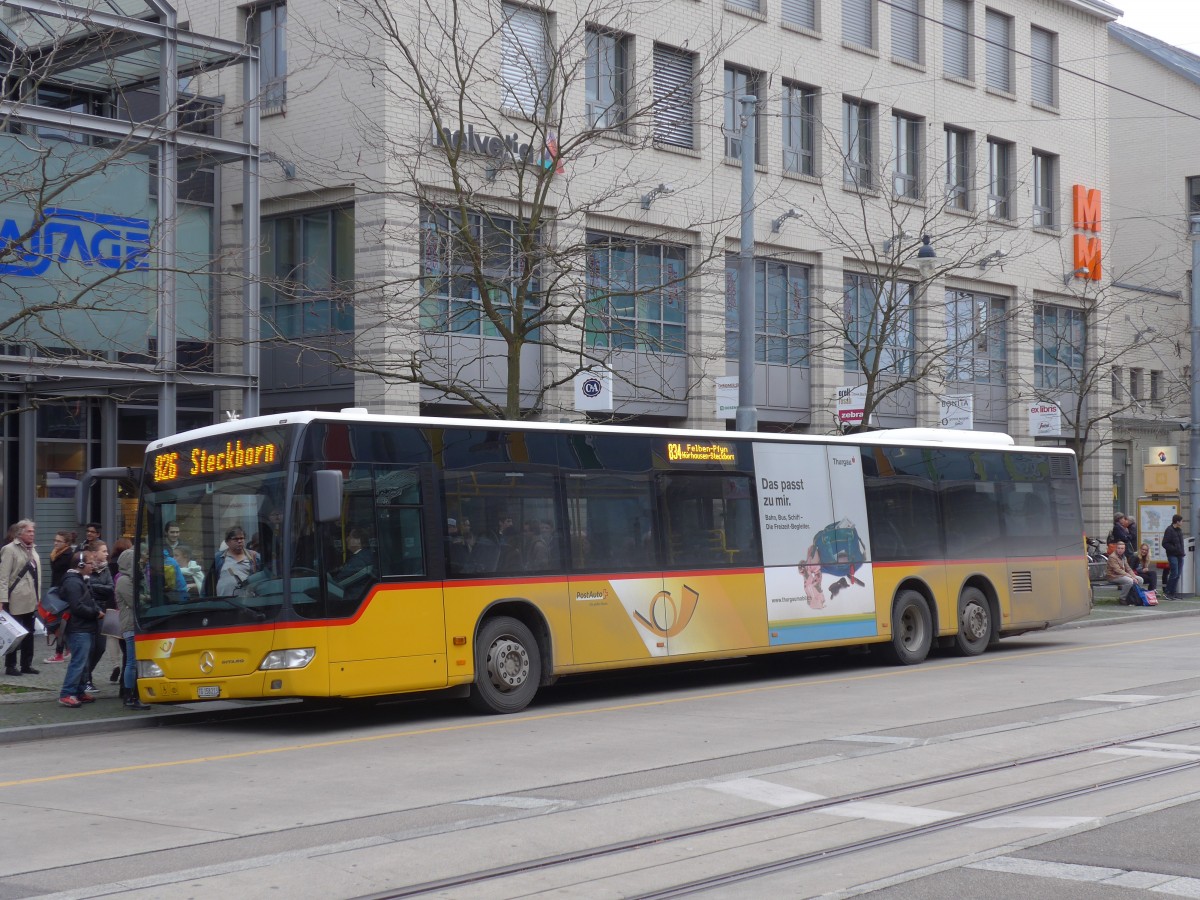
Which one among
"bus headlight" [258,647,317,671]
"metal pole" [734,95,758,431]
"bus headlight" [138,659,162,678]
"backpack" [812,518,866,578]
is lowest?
"bus headlight" [138,659,162,678]

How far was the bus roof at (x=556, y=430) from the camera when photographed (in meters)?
13.4

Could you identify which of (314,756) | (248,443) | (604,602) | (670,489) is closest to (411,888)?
(314,756)

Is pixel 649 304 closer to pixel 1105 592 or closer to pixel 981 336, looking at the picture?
pixel 981 336

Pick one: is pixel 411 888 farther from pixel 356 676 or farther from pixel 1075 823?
pixel 356 676

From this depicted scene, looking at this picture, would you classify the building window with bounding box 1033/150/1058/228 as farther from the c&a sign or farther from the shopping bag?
the shopping bag

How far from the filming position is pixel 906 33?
3825cm

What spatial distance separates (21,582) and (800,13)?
23869mm

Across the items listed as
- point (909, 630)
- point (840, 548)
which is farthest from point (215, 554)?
point (909, 630)

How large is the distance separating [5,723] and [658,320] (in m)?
19.7

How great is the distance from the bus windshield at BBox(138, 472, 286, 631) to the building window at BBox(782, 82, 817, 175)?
2289cm

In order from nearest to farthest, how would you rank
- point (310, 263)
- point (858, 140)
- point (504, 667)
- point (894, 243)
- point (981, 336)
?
1. point (504, 667)
2. point (310, 263)
3. point (894, 243)
4. point (858, 140)
5. point (981, 336)

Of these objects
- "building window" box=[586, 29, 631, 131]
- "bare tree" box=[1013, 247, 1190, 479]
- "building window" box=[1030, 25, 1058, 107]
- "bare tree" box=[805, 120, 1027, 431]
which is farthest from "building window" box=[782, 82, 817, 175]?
"building window" box=[1030, 25, 1058, 107]

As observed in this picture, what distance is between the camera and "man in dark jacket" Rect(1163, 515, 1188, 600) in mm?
32406

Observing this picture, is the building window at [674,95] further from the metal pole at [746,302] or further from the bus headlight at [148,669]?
the bus headlight at [148,669]
